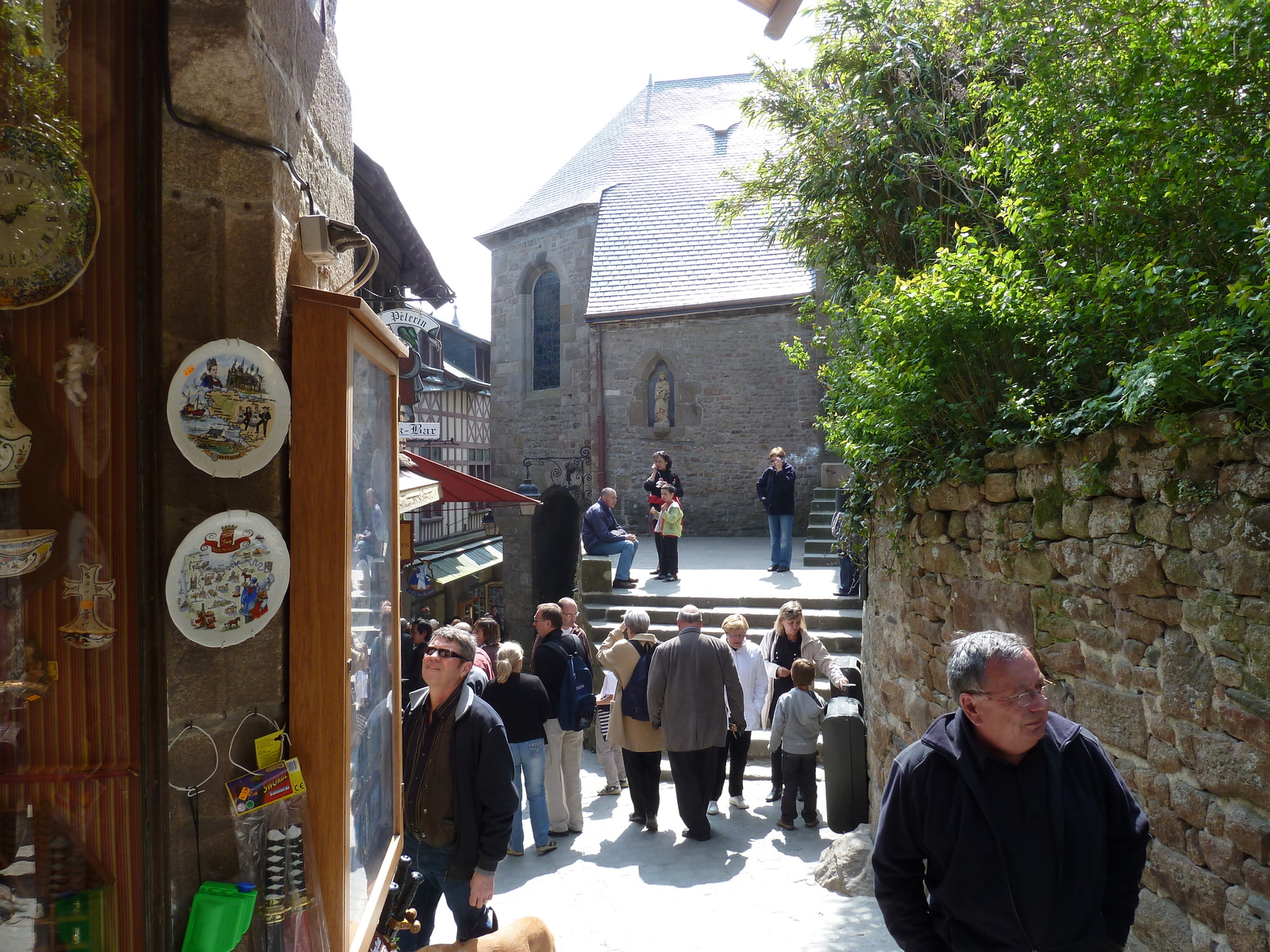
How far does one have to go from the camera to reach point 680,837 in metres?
6.24

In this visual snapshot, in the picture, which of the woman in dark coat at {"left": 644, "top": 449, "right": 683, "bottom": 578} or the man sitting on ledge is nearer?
the man sitting on ledge

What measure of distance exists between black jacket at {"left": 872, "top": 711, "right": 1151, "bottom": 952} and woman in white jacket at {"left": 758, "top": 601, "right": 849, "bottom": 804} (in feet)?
15.2

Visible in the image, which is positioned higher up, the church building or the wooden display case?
the church building

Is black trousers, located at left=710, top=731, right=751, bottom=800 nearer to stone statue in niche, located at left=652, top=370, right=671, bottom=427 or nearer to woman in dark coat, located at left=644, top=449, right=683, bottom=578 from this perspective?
woman in dark coat, located at left=644, top=449, right=683, bottom=578

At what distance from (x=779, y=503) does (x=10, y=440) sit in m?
10.3

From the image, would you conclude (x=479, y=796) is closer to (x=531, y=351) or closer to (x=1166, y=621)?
(x=1166, y=621)

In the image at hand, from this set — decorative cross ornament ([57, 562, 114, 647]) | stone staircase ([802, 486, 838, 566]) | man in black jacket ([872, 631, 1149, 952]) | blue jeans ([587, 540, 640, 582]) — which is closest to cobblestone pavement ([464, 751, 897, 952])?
man in black jacket ([872, 631, 1149, 952])

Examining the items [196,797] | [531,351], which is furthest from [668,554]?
[196,797]

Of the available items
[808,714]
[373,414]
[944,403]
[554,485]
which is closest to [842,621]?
[808,714]

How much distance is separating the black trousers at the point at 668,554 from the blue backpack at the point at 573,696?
5348 mm

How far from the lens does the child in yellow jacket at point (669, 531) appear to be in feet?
37.7

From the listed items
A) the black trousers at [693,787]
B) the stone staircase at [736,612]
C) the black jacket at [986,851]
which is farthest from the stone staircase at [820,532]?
the black jacket at [986,851]

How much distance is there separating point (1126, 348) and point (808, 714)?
3.60m

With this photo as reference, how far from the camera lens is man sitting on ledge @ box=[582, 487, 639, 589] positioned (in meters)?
11.3
